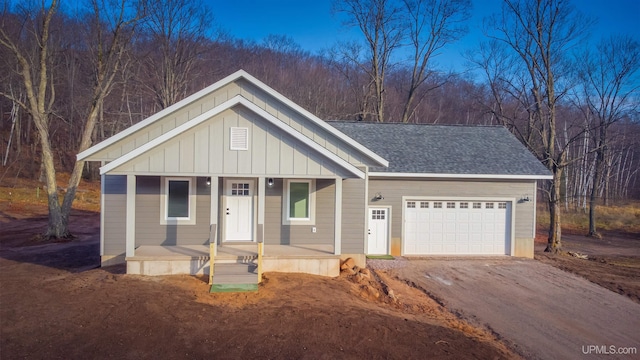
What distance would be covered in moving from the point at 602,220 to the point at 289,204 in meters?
27.2

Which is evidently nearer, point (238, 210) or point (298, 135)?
point (298, 135)

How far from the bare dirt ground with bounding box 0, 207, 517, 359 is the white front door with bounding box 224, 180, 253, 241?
85.7 inches

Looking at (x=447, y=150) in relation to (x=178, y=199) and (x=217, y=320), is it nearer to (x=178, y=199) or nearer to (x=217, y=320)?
(x=178, y=199)

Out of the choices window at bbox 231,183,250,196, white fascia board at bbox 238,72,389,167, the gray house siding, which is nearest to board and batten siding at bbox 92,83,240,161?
white fascia board at bbox 238,72,389,167

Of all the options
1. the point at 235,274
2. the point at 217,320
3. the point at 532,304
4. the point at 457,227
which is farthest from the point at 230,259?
the point at 457,227

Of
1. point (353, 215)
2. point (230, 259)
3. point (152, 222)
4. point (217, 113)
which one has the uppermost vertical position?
point (217, 113)

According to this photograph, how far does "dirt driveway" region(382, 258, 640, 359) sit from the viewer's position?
294 inches

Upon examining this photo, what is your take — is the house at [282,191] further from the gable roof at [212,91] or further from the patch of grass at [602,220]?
the patch of grass at [602,220]

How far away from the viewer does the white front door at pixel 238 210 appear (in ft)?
38.2

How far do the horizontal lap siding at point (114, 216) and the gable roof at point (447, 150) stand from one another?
7670 millimetres

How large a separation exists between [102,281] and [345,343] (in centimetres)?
606

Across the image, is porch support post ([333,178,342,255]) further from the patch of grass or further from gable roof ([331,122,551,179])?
the patch of grass

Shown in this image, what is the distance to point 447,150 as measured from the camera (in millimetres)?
15344

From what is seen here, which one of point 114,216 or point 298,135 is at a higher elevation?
point 298,135
